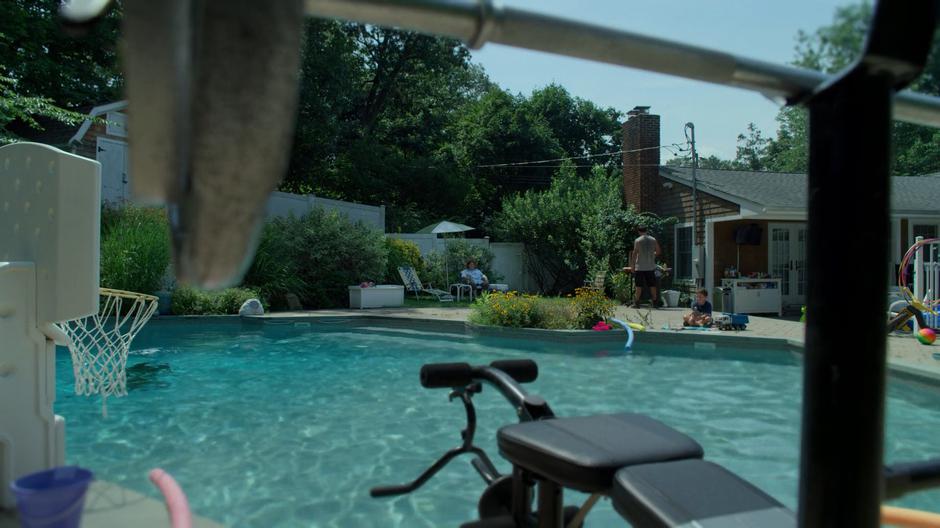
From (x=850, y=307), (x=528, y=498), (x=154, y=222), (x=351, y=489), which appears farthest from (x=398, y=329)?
(x=850, y=307)

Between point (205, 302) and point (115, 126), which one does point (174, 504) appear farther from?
point (115, 126)

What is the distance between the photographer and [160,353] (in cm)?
960

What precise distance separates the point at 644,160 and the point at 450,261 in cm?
625

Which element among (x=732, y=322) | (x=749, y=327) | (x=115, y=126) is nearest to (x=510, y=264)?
(x=749, y=327)

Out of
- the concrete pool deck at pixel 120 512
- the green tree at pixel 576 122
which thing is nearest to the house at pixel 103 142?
the concrete pool deck at pixel 120 512

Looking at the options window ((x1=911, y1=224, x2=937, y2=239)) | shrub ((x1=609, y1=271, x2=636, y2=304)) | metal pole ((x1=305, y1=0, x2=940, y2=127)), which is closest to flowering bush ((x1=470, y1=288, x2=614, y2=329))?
shrub ((x1=609, y1=271, x2=636, y2=304))

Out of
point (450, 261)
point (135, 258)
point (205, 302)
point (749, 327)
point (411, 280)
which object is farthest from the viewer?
point (450, 261)

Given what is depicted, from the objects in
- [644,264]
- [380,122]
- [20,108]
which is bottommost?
[644,264]

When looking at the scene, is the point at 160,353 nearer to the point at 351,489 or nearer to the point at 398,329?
the point at 398,329

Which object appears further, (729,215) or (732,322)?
(729,215)

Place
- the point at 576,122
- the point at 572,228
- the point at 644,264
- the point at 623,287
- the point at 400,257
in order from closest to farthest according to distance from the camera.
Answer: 1. the point at 644,264
2. the point at 623,287
3. the point at 400,257
4. the point at 572,228
5. the point at 576,122

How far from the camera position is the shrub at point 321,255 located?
1516cm

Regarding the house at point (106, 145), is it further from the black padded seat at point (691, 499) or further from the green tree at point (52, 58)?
the black padded seat at point (691, 499)

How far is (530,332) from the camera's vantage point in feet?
35.7
